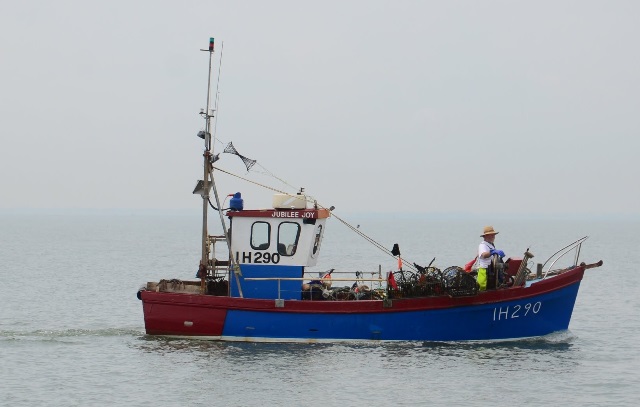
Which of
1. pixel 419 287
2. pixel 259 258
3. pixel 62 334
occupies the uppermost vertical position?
pixel 259 258

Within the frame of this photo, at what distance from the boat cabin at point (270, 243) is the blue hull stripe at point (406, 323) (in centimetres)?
89

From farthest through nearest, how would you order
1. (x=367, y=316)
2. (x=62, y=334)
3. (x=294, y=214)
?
(x=62, y=334) → (x=294, y=214) → (x=367, y=316)

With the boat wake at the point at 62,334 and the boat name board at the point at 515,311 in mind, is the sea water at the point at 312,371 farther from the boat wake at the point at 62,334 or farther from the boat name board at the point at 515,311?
the boat name board at the point at 515,311

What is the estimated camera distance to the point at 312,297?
23.8 meters

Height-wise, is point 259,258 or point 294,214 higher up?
Answer: point 294,214

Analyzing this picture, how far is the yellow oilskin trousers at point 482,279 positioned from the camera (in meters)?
23.0

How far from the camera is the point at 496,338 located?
77.7 ft

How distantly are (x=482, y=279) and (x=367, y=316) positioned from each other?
2.75 metres

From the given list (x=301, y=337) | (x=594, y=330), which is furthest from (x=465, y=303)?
(x=594, y=330)

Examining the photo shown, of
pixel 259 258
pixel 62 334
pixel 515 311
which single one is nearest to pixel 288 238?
pixel 259 258

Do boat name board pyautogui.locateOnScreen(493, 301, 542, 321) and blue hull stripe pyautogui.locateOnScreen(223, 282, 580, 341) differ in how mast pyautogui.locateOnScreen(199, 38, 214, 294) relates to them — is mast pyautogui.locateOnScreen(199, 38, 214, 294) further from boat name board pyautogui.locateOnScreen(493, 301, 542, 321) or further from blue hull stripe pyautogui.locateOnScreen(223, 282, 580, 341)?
boat name board pyautogui.locateOnScreen(493, 301, 542, 321)

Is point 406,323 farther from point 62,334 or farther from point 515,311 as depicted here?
point 62,334

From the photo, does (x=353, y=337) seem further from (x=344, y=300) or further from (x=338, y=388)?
(x=338, y=388)

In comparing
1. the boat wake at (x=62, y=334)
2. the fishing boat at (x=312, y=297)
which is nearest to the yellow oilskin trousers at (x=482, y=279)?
the fishing boat at (x=312, y=297)
